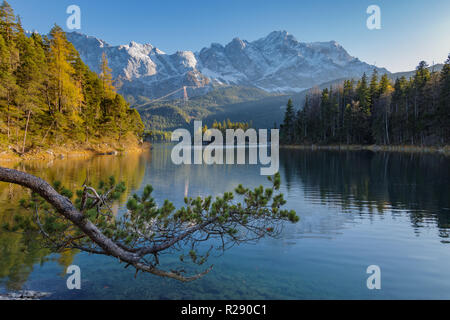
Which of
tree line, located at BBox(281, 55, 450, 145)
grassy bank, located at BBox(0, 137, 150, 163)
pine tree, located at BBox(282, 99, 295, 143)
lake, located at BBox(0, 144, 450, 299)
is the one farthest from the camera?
pine tree, located at BBox(282, 99, 295, 143)

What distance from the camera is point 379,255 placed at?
29.2ft

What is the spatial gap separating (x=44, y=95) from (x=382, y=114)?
3236 inches

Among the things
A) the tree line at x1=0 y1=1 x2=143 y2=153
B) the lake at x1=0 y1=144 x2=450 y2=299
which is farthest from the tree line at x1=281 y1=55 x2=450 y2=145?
the tree line at x1=0 y1=1 x2=143 y2=153

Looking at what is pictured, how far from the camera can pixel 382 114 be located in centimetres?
7469

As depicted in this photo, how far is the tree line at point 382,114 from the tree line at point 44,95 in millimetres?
68896

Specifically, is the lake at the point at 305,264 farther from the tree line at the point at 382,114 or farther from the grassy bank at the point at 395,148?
the tree line at the point at 382,114

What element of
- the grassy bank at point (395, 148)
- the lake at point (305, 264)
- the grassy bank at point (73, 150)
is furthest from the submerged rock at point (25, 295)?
the grassy bank at point (395, 148)

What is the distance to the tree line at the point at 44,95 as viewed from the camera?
33562 millimetres

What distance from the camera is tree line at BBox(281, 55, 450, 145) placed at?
62375mm

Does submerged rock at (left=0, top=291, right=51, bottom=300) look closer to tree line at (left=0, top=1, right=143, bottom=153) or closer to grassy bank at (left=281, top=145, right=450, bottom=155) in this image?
tree line at (left=0, top=1, right=143, bottom=153)

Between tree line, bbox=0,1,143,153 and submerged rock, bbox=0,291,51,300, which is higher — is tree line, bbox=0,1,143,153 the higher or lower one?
the higher one

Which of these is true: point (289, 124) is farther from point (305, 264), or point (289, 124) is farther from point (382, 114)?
point (305, 264)

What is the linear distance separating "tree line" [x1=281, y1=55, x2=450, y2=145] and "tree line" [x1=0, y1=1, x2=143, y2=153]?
68896 mm

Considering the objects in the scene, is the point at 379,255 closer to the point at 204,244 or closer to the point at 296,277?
the point at 296,277
